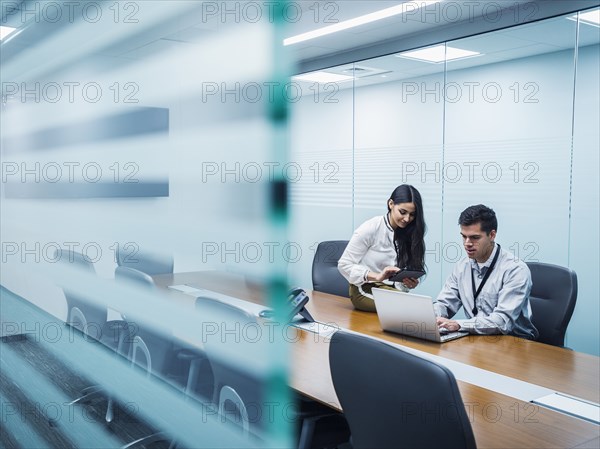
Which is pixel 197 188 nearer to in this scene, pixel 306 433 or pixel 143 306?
pixel 143 306

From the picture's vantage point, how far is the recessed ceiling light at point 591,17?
296 centimetres

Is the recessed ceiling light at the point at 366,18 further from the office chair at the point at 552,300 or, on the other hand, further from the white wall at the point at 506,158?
the office chair at the point at 552,300

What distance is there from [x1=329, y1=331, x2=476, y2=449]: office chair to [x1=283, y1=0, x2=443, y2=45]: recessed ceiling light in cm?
206

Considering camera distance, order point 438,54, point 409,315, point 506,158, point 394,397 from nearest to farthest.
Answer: point 394,397
point 409,315
point 506,158
point 438,54

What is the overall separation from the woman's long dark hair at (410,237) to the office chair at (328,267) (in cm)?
52

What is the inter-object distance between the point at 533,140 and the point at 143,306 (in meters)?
3.25

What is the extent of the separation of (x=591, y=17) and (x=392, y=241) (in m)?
1.56

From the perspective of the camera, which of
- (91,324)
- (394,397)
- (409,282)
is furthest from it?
(409,282)

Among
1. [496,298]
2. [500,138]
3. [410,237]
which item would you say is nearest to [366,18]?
[500,138]

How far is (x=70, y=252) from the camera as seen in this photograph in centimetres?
53

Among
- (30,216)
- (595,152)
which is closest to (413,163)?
(595,152)

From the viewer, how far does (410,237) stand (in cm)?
273

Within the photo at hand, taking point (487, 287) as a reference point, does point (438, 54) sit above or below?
above

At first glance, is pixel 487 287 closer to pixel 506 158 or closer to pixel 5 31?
pixel 506 158
